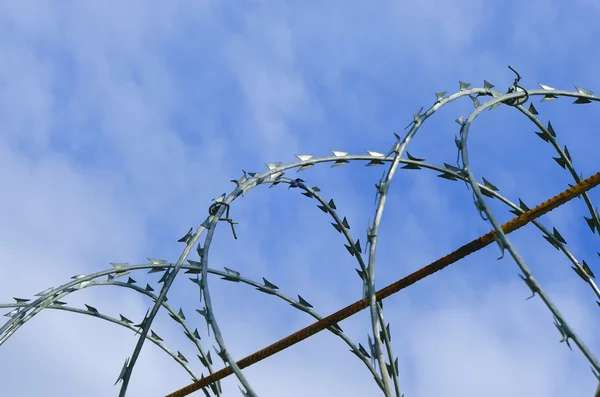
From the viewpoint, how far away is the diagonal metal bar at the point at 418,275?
579 cm

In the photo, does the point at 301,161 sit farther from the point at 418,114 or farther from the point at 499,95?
the point at 499,95

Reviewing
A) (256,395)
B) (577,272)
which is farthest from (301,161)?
(577,272)

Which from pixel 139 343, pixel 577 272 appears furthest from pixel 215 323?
pixel 577 272

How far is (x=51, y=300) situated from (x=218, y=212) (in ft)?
5.98

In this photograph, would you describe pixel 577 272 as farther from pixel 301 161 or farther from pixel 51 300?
pixel 51 300

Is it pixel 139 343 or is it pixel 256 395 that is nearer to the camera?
pixel 256 395

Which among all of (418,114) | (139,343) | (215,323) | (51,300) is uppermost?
(51,300)

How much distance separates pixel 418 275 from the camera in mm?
6109

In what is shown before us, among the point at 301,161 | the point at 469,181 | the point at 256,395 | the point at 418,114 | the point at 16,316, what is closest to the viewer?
the point at 256,395

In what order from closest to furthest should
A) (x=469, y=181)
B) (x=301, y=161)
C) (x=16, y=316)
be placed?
1. (x=469, y=181)
2. (x=301, y=161)
3. (x=16, y=316)

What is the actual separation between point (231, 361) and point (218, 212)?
5.07 feet

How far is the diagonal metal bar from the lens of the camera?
579cm

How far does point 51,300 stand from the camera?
6734mm

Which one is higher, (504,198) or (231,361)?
(504,198)
